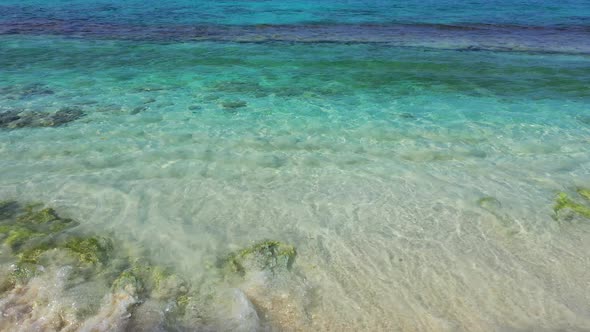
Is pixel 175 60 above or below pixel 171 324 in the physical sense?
below

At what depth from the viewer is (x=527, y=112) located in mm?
11195

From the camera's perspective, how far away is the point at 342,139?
367 inches

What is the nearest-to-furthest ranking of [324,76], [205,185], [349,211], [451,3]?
[349,211] → [205,185] → [324,76] → [451,3]

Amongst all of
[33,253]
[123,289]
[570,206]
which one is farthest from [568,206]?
[33,253]

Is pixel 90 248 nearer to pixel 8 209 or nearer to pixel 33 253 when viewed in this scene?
pixel 33 253

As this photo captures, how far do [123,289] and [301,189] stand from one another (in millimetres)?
3309

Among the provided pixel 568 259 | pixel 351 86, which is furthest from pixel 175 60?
pixel 568 259

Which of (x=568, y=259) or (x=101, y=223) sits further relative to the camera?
(x=101, y=223)

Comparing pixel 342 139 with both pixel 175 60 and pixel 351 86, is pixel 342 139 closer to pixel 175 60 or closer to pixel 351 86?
pixel 351 86

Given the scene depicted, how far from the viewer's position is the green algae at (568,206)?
21.6 feet

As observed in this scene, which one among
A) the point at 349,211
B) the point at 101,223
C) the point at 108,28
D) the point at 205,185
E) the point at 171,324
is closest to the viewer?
the point at 171,324

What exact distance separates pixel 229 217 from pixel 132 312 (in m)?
2.17

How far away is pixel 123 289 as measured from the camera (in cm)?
477

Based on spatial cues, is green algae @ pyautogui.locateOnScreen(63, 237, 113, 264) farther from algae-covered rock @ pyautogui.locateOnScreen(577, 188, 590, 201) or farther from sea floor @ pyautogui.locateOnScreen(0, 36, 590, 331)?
algae-covered rock @ pyautogui.locateOnScreen(577, 188, 590, 201)
